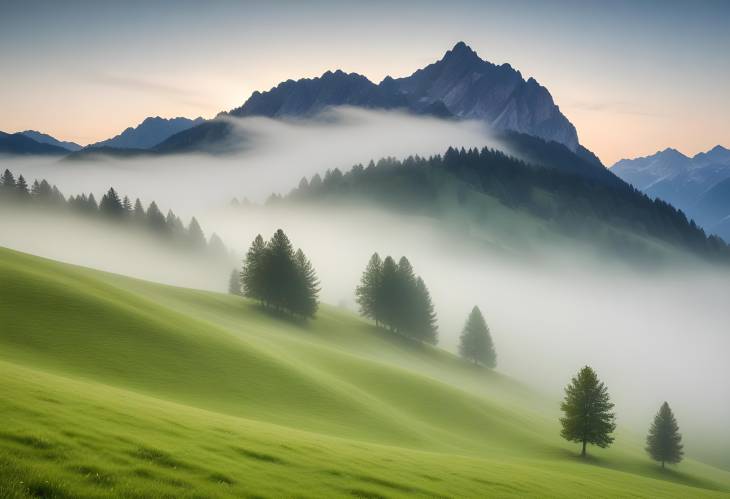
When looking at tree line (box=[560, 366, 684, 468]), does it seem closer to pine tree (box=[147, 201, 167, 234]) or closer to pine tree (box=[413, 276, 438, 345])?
pine tree (box=[413, 276, 438, 345])

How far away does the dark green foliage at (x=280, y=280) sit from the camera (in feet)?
261

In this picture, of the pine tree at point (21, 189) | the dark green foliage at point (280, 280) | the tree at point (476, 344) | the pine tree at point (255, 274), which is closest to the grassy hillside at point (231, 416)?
the pine tree at point (255, 274)

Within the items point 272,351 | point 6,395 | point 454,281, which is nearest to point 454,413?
point 272,351

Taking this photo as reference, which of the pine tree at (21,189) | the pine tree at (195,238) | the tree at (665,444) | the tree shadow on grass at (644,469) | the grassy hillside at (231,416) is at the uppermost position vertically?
the pine tree at (21,189)

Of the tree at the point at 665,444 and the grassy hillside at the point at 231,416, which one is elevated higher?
the grassy hillside at the point at 231,416

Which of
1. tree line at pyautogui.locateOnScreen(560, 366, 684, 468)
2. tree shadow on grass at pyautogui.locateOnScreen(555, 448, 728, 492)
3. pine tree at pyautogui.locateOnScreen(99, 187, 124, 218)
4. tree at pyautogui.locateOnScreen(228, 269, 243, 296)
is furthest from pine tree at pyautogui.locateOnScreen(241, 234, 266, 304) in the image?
pine tree at pyautogui.locateOnScreen(99, 187, 124, 218)

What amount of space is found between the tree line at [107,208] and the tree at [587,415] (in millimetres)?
108012

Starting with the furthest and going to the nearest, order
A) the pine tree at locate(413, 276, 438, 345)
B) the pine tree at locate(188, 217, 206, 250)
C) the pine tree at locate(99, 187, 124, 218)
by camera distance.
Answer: the pine tree at locate(188, 217, 206, 250)
the pine tree at locate(99, 187, 124, 218)
the pine tree at locate(413, 276, 438, 345)

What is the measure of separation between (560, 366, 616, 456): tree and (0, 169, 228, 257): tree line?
108012 mm

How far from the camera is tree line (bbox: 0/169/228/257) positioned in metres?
121

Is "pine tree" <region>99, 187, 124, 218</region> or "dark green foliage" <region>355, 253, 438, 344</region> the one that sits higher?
"pine tree" <region>99, 187, 124, 218</region>

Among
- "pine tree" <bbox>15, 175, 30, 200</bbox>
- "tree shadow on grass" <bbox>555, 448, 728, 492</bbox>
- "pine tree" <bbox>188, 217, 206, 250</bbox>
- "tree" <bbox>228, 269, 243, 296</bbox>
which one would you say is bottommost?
"tree shadow on grass" <bbox>555, 448, 728, 492</bbox>

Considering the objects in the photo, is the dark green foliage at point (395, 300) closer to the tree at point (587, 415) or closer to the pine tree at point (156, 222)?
the tree at point (587, 415)

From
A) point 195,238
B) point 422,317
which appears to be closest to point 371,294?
point 422,317
